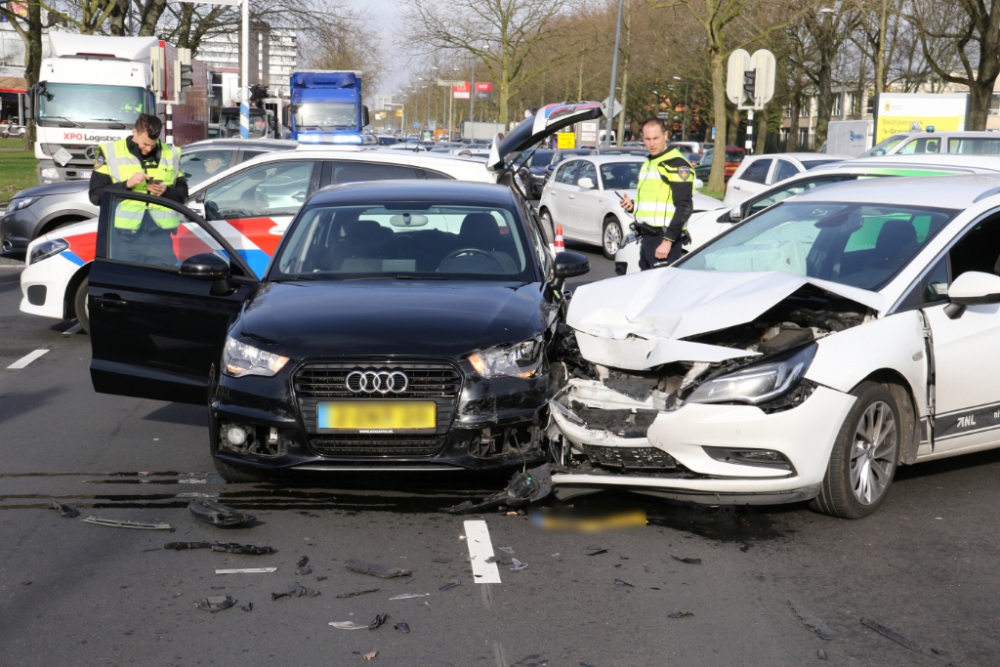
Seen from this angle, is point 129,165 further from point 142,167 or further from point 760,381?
point 760,381

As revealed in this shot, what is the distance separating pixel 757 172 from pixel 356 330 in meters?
15.1

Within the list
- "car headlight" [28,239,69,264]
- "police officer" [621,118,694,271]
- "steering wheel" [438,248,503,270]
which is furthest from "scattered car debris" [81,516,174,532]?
"police officer" [621,118,694,271]

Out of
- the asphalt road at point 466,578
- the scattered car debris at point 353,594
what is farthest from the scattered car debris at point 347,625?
the scattered car debris at point 353,594

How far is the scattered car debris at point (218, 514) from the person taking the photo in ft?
17.0

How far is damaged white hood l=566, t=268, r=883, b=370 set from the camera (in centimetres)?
541

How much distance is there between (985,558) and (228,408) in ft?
11.2

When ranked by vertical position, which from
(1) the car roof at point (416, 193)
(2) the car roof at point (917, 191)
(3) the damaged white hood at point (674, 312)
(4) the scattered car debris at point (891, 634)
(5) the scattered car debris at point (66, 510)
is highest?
(2) the car roof at point (917, 191)

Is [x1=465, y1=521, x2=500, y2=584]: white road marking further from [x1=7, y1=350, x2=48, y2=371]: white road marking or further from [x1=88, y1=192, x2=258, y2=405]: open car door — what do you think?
[x1=7, y1=350, x2=48, y2=371]: white road marking

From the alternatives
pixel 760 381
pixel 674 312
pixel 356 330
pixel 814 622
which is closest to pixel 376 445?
pixel 356 330

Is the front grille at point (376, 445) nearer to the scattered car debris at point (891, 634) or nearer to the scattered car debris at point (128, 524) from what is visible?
the scattered car debris at point (128, 524)

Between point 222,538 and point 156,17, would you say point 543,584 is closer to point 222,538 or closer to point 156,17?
point 222,538

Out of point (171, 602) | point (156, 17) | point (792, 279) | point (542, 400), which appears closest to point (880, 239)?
point (792, 279)

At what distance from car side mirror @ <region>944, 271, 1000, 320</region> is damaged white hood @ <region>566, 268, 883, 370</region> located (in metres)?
0.38

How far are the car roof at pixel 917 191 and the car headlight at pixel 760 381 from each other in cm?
157
